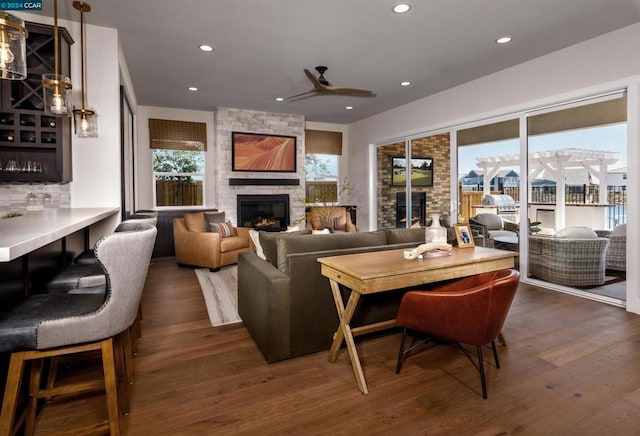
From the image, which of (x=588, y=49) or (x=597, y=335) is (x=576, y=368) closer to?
(x=597, y=335)

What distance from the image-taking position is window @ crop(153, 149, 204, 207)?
265 inches

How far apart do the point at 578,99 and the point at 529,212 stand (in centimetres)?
138

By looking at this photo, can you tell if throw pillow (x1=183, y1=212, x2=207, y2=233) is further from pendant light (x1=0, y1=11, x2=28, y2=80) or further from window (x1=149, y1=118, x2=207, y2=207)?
pendant light (x1=0, y1=11, x2=28, y2=80)

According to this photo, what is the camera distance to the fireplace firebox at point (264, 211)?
22.9 ft

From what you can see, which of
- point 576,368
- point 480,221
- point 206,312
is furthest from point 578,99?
point 206,312

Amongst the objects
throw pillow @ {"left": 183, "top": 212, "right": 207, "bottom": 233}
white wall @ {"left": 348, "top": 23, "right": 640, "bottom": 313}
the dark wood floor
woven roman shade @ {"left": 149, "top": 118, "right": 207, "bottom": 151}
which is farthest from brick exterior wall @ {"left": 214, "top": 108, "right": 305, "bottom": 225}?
the dark wood floor

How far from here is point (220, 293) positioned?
412 cm

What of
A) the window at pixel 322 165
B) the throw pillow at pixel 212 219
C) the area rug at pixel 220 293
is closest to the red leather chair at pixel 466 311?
the area rug at pixel 220 293

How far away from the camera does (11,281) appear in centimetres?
171

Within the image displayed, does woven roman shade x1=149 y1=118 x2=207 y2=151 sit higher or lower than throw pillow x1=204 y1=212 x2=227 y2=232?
higher

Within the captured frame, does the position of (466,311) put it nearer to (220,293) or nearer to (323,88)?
(220,293)

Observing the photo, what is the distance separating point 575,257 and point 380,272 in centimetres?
330

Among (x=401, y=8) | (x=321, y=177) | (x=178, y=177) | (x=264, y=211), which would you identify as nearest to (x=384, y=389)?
(x=401, y=8)

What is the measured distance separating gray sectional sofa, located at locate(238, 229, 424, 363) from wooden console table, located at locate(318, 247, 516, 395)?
142mm
